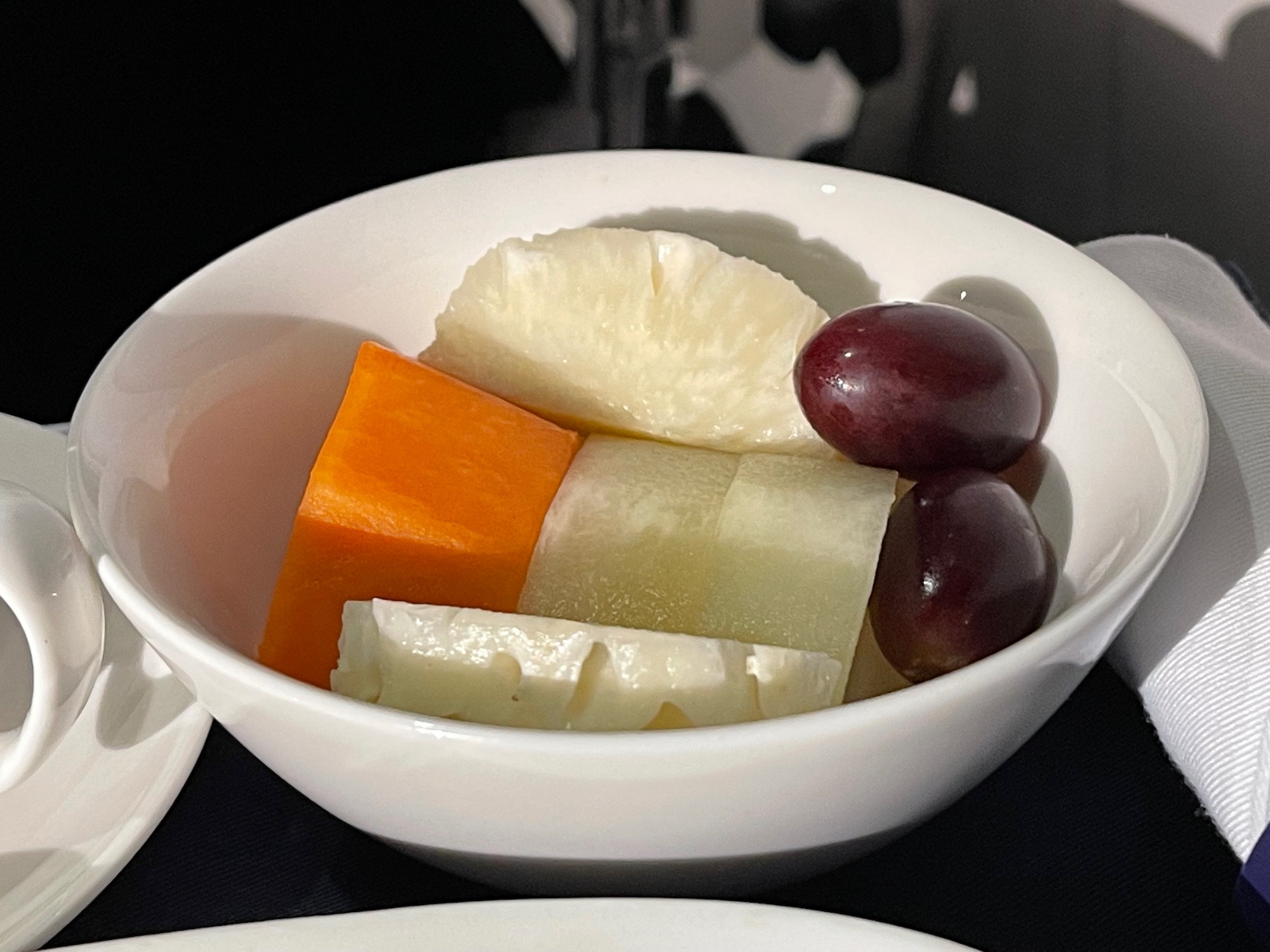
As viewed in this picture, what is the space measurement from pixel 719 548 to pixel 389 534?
0.37 ft

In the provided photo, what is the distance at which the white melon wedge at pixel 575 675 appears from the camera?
1.03ft

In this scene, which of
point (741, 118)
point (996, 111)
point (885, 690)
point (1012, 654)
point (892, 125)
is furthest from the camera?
point (741, 118)

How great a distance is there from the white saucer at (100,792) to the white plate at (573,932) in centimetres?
8

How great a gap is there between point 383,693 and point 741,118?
1.33m

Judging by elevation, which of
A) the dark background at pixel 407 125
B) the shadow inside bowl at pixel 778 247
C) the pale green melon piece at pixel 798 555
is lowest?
the dark background at pixel 407 125

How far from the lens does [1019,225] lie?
49cm

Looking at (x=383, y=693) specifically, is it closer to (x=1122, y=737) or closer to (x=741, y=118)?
(x=1122, y=737)

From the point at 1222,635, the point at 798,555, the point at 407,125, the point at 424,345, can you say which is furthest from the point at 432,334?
the point at 407,125

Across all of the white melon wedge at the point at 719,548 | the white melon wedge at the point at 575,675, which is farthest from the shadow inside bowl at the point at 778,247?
the white melon wedge at the point at 575,675

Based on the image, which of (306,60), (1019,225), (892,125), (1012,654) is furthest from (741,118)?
(1012,654)

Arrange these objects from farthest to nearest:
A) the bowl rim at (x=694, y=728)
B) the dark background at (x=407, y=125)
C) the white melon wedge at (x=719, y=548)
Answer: the dark background at (x=407, y=125)
the white melon wedge at (x=719, y=548)
the bowl rim at (x=694, y=728)

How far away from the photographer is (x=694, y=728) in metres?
0.30

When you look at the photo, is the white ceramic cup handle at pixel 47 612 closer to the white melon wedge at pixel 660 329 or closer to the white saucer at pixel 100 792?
the white saucer at pixel 100 792

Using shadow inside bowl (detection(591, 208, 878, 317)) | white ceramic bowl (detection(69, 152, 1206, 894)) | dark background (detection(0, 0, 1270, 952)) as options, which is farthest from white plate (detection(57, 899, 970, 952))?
dark background (detection(0, 0, 1270, 952))
